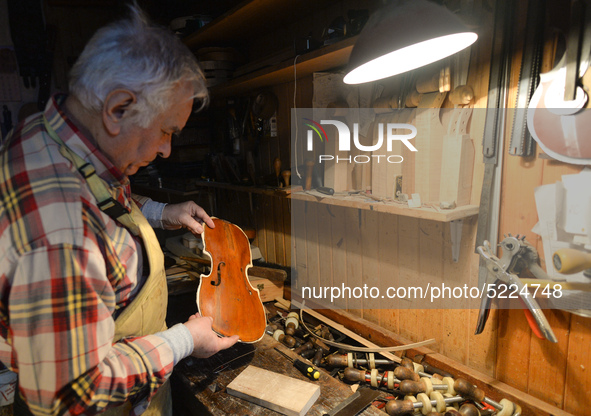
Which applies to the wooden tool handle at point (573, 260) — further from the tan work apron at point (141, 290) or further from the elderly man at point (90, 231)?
the tan work apron at point (141, 290)

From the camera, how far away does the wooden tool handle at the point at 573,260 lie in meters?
1.16

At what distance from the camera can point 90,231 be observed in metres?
0.86

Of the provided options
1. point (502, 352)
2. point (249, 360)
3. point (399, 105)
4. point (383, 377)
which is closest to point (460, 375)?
point (502, 352)

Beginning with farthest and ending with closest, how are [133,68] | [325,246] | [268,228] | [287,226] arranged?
[268,228], [287,226], [325,246], [133,68]

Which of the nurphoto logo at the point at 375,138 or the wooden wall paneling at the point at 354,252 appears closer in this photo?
the nurphoto logo at the point at 375,138

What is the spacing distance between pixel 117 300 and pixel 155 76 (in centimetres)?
59

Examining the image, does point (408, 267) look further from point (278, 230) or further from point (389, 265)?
point (278, 230)

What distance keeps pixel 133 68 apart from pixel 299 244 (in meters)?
1.66

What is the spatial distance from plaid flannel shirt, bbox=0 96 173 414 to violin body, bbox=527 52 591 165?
128 cm

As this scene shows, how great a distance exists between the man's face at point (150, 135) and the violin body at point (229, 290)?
59 cm

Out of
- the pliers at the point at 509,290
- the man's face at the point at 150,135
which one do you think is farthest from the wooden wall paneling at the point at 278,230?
the man's face at the point at 150,135

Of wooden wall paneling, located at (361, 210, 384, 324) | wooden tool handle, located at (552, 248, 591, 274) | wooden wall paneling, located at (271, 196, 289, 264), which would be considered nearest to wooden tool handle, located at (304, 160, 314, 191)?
wooden wall paneling, located at (361, 210, 384, 324)

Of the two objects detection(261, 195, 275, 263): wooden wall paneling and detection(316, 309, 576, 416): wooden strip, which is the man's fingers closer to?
detection(316, 309, 576, 416): wooden strip

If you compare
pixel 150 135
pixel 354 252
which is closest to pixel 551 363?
pixel 354 252
